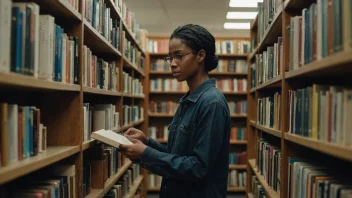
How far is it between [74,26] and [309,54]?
1187 mm

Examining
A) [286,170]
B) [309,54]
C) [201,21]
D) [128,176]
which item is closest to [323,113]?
[309,54]

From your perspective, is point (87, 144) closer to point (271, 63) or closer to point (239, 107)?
point (271, 63)

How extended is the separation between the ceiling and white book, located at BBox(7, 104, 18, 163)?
438cm

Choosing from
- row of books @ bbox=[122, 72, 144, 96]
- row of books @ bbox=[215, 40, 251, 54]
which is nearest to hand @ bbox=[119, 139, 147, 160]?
row of books @ bbox=[122, 72, 144, 96]

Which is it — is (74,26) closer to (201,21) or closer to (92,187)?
(92,187)

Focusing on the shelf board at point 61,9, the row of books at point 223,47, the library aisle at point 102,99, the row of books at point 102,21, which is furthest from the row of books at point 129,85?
the shelf board at point 61,9

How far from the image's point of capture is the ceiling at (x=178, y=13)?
5395 millimetres

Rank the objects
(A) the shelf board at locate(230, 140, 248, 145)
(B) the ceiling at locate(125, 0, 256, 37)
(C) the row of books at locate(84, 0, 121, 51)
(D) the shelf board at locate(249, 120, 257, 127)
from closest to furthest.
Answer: (C) the row of books at locate(84, 0, 121, 51) < (D) the shelf board at locate(249, 120, 257, 127) < (B) the ceiling at locate(125, 0, 256, 37) < (A) the shelf board at locate(230, 140, 248, 145)

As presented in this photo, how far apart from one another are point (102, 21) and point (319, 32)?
5.31 ft

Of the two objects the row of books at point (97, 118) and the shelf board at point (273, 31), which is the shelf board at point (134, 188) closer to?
the row of books at point (97, 118)

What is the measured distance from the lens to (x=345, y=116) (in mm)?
1213

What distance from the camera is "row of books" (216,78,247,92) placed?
6.19m

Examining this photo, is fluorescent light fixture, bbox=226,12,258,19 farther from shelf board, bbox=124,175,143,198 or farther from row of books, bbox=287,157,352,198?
row of books, bbox=287,157,352,198

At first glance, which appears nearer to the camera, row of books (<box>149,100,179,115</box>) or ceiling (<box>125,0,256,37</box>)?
ceiling (<box>125,0,256,37</box>)
